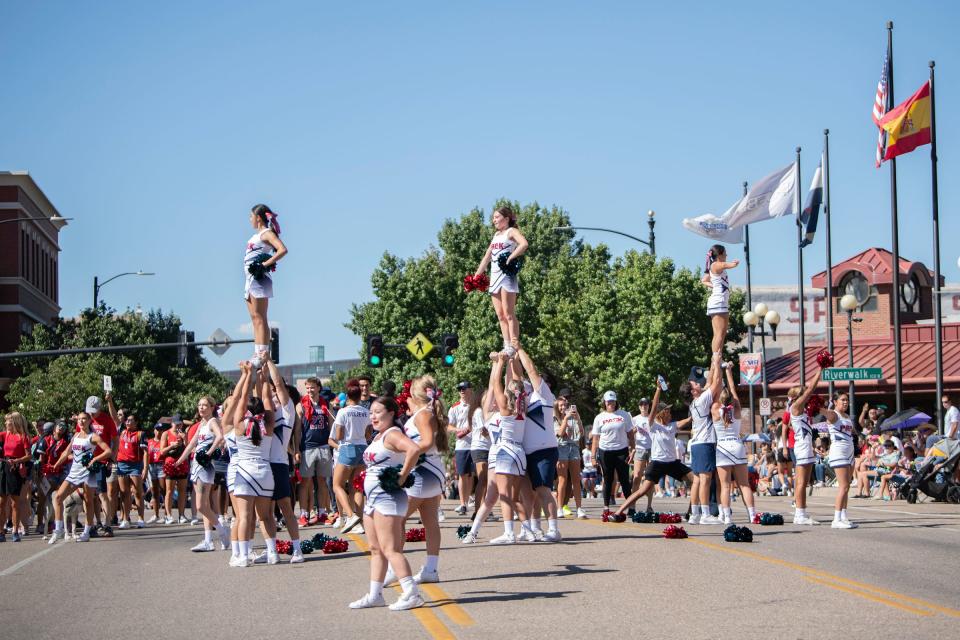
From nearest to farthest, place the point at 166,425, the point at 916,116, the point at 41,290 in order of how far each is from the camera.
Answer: the point at 166,425
the point at 916,116
the point at 41,290

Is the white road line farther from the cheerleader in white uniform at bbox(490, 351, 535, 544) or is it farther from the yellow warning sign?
the yellow warning sign

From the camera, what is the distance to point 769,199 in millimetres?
33281

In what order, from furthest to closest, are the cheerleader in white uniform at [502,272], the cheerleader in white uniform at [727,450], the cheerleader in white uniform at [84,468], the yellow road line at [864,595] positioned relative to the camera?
the cheerleader in white uniform at [84,468]
the cheerleader in white uniform at [727,450]
the cheerleader in white uniform at [502,272]
the yellow road line at [864,595]

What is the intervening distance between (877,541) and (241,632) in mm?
8781

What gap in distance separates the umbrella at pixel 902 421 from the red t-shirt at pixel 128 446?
62.6ft

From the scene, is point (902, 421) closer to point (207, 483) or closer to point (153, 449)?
point (153, 449)

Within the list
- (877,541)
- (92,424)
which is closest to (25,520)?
(92,424)

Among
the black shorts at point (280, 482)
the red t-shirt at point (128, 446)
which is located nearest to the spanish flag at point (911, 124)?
the red t-shirt at point (128, 446)

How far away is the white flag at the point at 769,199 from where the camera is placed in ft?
105

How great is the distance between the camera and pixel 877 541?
14977 millimetres

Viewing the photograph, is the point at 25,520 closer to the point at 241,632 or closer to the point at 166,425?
the point at 166,425

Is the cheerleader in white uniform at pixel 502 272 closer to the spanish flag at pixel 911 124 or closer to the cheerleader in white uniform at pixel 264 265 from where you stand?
the cheerleader in white uniform at pixel 264 265

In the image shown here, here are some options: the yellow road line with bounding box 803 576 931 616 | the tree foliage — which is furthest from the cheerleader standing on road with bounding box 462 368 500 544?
the tree foliage

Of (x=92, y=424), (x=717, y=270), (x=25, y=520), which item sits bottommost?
(x=25, y=520)
